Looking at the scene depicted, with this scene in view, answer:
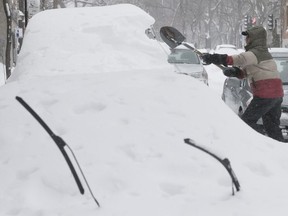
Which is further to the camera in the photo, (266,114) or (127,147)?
(266,114)

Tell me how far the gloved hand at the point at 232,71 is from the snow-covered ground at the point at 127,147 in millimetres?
1383

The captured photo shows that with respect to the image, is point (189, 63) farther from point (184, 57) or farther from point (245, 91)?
point (245, 91)

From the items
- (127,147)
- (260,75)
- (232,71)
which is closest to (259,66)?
(260,75)

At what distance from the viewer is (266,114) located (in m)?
7.07

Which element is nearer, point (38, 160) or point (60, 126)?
point (38, 160)

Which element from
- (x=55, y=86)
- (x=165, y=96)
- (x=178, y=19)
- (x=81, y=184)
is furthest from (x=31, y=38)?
(x=178, y=19)

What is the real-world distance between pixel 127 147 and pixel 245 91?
5.42 metres

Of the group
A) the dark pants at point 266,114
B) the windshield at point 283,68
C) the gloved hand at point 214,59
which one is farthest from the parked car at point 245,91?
the gloved hand at point 214,59

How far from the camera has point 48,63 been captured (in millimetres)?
5688

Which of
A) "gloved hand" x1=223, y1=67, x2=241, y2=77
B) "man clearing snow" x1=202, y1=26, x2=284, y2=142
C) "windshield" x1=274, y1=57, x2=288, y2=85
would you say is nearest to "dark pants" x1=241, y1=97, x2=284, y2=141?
"man clearing snow" x1=202, y1=26, x2=284, y2=142

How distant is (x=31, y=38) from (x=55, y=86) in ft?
6.40

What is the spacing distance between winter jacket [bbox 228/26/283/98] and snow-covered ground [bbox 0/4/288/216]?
4.55 feet

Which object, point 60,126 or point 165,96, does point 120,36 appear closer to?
point 165,96

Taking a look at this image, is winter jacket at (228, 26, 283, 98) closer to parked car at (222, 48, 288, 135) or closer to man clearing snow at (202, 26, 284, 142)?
man clearing snow at (202, 26, 284, 142)
